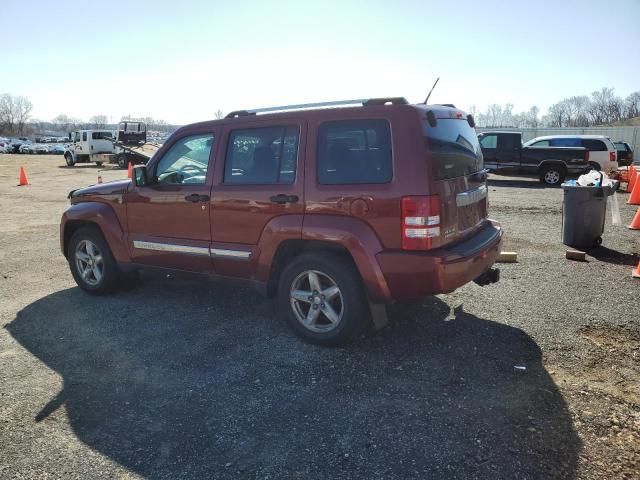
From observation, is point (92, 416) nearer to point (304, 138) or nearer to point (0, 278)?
point (304, 138)

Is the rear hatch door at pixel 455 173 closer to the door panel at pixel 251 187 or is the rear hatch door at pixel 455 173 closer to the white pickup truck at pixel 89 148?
the door panel at pixel 251 187

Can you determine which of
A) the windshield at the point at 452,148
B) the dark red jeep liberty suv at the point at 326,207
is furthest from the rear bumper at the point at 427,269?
the windshield at the point at 452,148

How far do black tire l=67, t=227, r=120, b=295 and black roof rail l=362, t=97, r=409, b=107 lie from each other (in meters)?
3.39

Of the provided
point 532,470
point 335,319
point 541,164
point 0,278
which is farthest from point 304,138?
point 541,164

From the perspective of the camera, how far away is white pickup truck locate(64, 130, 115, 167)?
2992 cm

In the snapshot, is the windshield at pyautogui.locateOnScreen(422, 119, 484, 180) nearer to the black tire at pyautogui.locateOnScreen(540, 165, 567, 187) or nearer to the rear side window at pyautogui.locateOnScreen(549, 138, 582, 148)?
the black tire at pyautogui.locateOnScreen(540, 165, 567, 187)

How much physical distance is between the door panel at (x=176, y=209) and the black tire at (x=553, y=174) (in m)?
15.4

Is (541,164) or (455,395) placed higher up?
(541,164)

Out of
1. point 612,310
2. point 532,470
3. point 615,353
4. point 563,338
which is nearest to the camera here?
point 532,470

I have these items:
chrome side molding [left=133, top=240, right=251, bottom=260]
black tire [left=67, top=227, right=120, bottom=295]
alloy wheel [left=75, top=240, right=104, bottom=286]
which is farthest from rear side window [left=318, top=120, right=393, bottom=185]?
alloy wheel [left=75, top=240, right=104, bottom=286]

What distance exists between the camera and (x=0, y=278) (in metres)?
6.44

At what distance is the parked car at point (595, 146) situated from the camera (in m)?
17.3

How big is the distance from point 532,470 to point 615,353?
1.88 m

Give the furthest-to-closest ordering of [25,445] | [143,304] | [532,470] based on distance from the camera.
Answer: [143,304] < [25,445] < [532,470]
